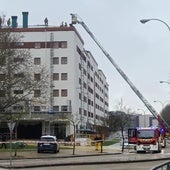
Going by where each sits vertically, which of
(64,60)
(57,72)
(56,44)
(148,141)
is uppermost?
(56,44)

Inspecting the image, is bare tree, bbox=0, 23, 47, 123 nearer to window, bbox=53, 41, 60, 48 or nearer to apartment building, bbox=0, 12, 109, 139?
apartment building, bbox=0, 12, 109, 139

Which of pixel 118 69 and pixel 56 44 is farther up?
pixel 56 44

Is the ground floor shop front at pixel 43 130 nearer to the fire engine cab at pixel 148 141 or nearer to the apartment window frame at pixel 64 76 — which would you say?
the apartment window frame at pixel 64 76

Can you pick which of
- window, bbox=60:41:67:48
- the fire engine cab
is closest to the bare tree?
the fire engine cab

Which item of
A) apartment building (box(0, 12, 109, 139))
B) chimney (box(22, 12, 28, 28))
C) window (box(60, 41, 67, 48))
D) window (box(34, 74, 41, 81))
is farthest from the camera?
chimney (box(22, 12, 28, 28))

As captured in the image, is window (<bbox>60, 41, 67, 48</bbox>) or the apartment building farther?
window (<bbox>60, 41, 67, 48</bbox>)

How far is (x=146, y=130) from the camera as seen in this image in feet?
182

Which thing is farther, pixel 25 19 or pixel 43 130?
pixel 25 19

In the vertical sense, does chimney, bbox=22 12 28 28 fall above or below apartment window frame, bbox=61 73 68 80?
above

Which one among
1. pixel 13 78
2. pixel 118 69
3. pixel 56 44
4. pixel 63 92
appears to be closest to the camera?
pixel 118 69

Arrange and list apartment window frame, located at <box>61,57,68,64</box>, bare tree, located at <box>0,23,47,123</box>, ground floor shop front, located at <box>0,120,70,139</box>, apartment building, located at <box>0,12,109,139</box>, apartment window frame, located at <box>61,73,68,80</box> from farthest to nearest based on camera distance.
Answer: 1. apartment window frame, located at <box>61,57,68,64</box>
2. apartment window frame, located at <box>61,73,68,80</box>
3. ground floor shop front, located at <box>0,120,70,139</box>
4. apartment building, located at <box>0,12,109,139</box>
5. bare tree, located at <box>0,23,47,123</box>

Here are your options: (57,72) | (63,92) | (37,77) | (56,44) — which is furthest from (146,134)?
Result: (56,44)

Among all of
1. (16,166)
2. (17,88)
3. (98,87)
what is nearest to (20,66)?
(17,88)

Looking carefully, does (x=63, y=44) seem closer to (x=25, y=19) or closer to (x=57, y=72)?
(x=57, y=72)
